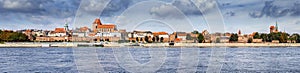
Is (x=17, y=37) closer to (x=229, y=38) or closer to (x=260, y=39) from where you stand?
(x=229, y=38)

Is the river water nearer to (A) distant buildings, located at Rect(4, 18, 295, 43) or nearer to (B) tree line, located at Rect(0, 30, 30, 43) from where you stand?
(B) tree line, located at Rect(0, 30, 30, 43)

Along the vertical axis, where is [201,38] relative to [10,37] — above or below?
below

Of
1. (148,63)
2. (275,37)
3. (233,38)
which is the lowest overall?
(148,63)

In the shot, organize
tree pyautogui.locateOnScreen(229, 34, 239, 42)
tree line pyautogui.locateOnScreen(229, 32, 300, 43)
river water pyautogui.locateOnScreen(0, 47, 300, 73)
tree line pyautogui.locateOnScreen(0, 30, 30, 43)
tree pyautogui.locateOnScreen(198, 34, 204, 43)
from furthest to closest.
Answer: tree pyautogui.locateOnScreen(229, 34, 239, 42)
tree line pyautogui.locateOnScreen(229, 32, 300, 43)
tree pyautogui.locateOnScreen(198, 34, 204, 43)
tree line pyautogui.locateOnScreen(0, 30, 30, 43)
river water pyautogui.locateOnScreen(0, 47, 300, 73)

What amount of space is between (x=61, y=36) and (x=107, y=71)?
4075 inches

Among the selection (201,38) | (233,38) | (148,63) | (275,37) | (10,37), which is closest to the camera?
(148,63)

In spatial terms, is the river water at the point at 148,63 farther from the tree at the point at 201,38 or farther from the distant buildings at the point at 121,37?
the tree at the point at 201,38

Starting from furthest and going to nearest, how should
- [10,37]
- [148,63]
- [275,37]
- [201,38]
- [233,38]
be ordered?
[233,38] → [275,37] → [201,38] → [10,37] → [148,63]

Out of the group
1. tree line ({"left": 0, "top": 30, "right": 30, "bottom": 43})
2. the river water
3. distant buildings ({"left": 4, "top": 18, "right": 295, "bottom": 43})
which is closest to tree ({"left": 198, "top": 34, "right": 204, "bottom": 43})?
distant buildings ({"left": 4, "top": 18, "right": 295, "bottom": 43})

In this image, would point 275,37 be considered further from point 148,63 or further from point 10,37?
point 148,63

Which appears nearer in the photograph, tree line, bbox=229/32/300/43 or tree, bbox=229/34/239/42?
tree line, bbox=229/32/300/43

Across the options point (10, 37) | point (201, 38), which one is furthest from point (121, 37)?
point (10, 37)

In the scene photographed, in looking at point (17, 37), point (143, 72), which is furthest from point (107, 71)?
point (17, 37)

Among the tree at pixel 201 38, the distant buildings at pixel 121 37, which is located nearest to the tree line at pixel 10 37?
the distant buildings at pixel 121 37
